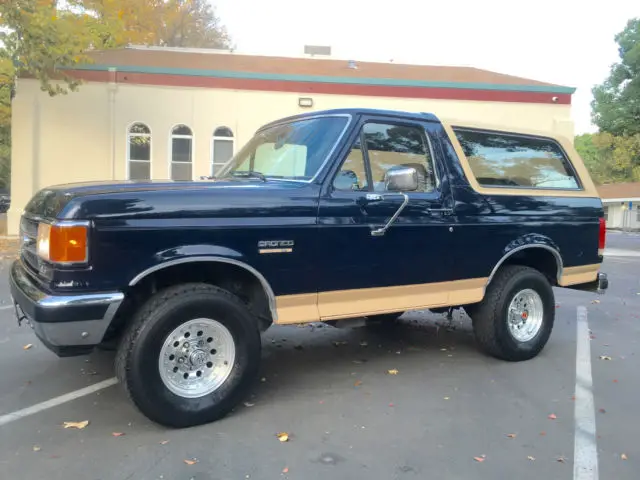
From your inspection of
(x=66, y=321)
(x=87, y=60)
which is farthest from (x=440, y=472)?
(x=87, y=60)

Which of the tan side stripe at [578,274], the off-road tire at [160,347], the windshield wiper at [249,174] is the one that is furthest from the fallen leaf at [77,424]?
the tan side stripe at [578,274]

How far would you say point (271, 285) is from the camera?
3797 millimetres

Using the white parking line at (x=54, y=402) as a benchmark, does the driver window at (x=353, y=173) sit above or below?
above

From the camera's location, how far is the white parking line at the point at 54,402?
3.71 metres

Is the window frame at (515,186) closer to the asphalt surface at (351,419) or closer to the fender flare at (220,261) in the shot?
the asphalt surface at (351,419)

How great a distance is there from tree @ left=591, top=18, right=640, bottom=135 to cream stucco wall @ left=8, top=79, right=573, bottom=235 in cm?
2539

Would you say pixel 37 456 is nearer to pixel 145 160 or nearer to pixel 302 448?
pixel 302 448

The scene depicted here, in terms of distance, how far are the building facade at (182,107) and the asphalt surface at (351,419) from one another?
13.4 metres

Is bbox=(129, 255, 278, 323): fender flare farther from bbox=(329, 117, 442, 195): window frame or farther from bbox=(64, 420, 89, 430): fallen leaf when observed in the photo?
bbox=(64, 420, 89, 430): fallen leaf

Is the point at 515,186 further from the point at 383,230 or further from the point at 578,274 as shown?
the point at 383,230

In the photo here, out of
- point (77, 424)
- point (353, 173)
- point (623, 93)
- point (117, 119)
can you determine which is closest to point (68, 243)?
point (77, 424)

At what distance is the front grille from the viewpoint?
3.63m

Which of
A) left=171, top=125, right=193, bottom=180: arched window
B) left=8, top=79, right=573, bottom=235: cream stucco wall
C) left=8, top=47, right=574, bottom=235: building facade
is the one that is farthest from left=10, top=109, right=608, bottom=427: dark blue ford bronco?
left=171, top=125, right=193, bottom=180: arched window

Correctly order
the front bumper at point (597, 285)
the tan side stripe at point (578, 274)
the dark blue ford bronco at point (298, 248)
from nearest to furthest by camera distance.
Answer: the dark blue ford bronco at point (298, 248) < the tan side stripe at point (578, 274) < the front bumper at point (597, 285)
